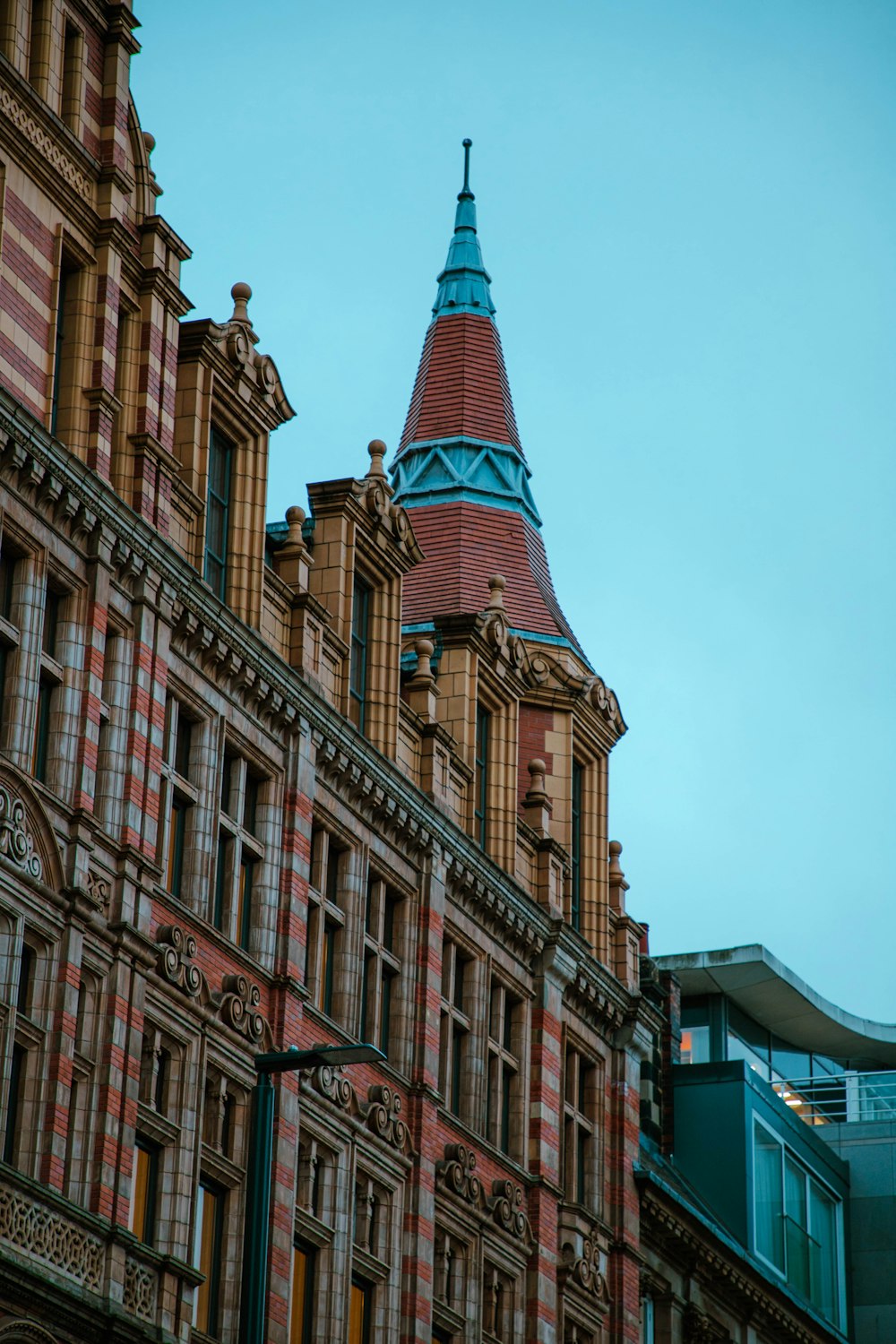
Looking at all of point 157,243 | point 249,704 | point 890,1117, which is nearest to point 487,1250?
point 249,704

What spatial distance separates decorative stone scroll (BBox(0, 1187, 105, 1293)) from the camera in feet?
96.1

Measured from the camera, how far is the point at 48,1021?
3112 centimetres

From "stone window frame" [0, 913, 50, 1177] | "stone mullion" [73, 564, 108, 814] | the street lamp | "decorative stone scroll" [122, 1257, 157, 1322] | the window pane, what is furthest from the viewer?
the window pane

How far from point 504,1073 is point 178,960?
1219cm

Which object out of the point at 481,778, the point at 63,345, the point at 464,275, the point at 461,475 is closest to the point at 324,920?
the point at 481,778

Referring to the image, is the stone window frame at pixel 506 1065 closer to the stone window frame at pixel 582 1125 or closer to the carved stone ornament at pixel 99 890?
the stone window frame at pixel 582 1125

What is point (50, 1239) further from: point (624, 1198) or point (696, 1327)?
point (696, 1327)

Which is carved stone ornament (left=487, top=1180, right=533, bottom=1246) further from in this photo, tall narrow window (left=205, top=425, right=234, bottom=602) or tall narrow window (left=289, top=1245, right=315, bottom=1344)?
tall narrow window (left=205, top=425, right=234, bottom=602)

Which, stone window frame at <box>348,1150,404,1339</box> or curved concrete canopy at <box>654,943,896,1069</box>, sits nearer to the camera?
stone window frame at <box>348,1150,404,1339</box>

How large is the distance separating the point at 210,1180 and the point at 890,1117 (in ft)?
108

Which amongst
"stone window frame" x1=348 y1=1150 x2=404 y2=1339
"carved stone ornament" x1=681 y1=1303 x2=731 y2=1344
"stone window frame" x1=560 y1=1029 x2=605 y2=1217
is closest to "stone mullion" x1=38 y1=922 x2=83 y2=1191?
"stone window frame" x1=348 y1=1150 x2=404 y2=1339

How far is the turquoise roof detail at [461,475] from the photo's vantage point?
53.8 meters

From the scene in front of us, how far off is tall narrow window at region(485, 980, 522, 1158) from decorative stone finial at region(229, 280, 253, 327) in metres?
12.6

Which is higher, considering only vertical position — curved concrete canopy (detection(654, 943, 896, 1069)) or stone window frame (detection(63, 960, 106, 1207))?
curved concrete canopy (detection(654, 943, 896, 1069))
